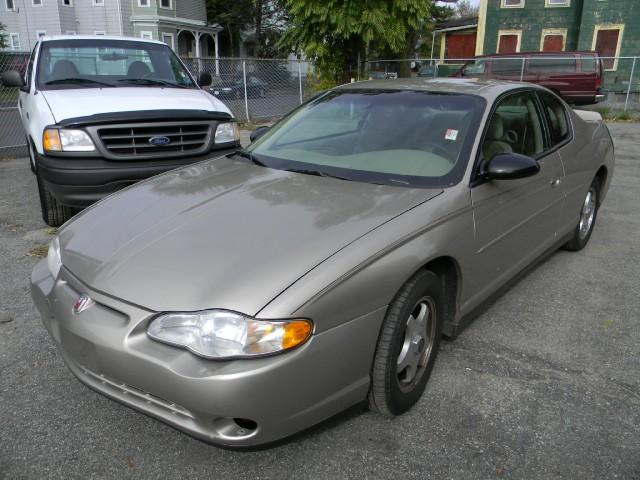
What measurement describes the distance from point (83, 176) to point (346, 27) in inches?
276

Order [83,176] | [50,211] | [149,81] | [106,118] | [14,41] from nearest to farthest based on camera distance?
[83,176] → [106,118] → [50,211] → [149,81] → [14,41]

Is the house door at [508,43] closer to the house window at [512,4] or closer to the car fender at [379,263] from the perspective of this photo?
the house window at [512,4]

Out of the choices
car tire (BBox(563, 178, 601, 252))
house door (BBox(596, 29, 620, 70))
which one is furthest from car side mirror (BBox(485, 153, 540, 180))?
house door (BBox(596, 29, 620, 70))

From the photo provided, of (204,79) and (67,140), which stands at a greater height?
(204,79)

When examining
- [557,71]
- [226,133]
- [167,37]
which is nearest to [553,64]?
[557,71]

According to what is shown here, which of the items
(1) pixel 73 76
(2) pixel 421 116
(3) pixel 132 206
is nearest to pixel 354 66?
(1) pixel 73 76

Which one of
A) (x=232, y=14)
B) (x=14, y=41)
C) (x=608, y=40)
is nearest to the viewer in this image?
(x=608, y=40)

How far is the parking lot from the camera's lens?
2.29 m

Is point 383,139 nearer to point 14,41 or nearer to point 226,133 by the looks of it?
point 226,133

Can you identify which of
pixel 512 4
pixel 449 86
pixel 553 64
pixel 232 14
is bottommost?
pixel 553 64

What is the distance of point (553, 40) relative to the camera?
84.6ft

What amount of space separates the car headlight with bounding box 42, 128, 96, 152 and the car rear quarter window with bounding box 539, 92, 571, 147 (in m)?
3.79

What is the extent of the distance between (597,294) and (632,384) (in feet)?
4.26

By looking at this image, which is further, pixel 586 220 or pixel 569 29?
pixel 569 29
